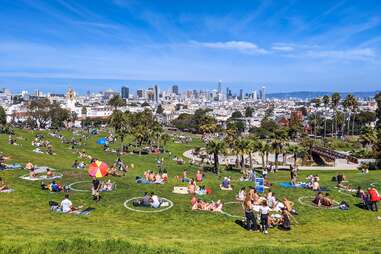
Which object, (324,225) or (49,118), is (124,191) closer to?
(324,225)

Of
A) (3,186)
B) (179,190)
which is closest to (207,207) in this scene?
(179,190)

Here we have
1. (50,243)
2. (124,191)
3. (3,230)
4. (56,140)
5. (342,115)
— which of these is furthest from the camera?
(342,115)

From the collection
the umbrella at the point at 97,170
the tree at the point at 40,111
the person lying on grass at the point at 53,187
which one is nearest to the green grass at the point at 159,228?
the person lying on grass at the point at 53,187

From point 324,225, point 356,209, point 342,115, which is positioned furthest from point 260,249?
point 342,115

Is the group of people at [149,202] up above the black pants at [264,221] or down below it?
below

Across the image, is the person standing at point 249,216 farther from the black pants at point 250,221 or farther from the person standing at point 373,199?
the person standing at point 373,199

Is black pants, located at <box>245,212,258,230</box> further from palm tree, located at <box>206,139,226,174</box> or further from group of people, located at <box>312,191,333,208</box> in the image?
Answer: palm tree, located at <box>206,139,226,174</box>

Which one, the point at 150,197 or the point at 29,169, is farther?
the point at 29,169
